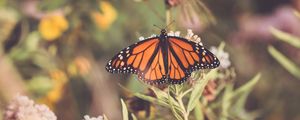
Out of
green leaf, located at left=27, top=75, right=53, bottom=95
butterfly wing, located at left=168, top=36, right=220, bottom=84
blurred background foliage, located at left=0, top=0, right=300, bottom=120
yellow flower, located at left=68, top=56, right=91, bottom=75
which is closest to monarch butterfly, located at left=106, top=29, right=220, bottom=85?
butterfly wing, located at left=168, top=36, right=220, bottom=84

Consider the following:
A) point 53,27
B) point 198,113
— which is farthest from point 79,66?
→ point 198,113

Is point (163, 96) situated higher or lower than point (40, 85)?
lower

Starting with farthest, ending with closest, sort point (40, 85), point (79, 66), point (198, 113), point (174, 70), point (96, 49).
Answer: point (96, 49) < point (79, 66) < point (40, 85) < point (198, 113) < point (174, 70)

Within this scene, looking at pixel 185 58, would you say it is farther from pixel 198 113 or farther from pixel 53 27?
pixel 53 27

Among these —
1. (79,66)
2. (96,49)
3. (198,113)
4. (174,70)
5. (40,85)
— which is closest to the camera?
(174,70)

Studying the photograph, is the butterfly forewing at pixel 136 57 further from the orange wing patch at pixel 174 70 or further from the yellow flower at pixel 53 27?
the yellow flower at pixel 53 27

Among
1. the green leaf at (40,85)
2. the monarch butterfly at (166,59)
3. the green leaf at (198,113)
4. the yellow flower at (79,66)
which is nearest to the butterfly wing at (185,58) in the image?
the monarch butterfly at (166,59)
